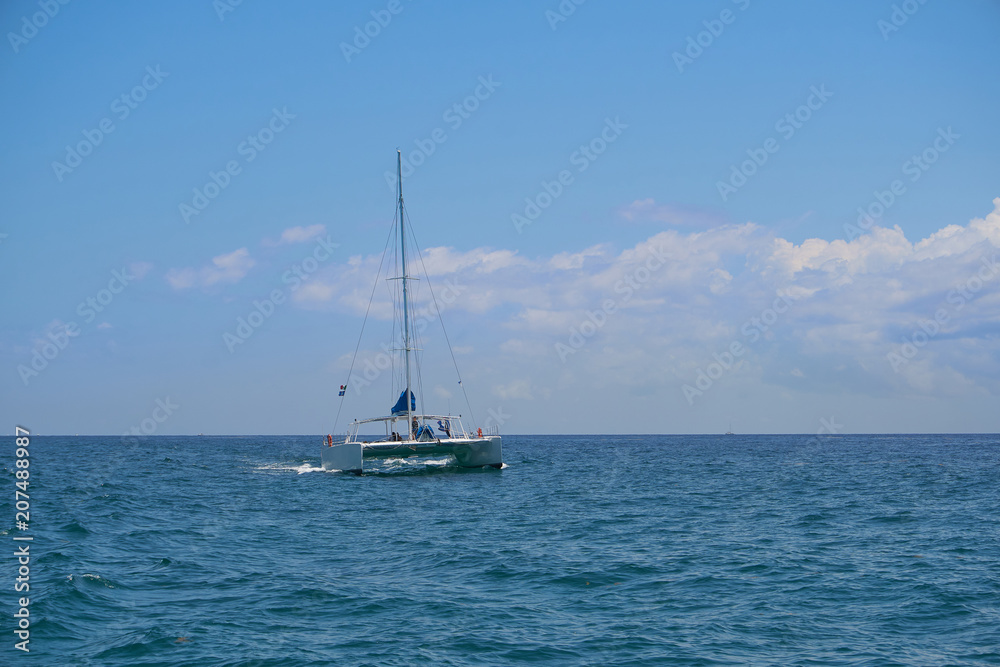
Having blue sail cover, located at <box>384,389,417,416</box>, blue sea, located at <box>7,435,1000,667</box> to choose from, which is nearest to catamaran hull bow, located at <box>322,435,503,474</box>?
blue sail cover, located at <box>384,389,417,416</box>

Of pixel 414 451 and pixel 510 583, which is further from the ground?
pixel 414 451

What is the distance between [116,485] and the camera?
41.9 metres

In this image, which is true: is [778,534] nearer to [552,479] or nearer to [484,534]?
[484,534]

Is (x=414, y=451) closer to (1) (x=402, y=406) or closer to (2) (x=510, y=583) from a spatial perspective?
(1) (x=402, y=406)

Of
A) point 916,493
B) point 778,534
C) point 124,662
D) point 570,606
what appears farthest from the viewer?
point 916,493

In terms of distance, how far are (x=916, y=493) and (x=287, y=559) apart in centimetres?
2958

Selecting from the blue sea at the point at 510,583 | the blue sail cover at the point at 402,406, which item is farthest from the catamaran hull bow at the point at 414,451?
the blue sea at the point at 510,583

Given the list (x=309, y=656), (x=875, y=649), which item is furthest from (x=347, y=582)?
(x=875, y=649)

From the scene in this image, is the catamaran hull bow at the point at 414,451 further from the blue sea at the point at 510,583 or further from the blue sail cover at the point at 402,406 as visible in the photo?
the blue sea at the point at 510,583

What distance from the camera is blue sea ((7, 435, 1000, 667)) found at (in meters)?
12.1

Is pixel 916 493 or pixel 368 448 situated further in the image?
pixel 368 448

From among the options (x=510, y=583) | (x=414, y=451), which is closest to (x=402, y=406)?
(x=414, y=451)

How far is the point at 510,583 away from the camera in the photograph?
16.3 meters

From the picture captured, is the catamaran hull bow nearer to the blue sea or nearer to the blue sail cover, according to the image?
the blue sail cover
